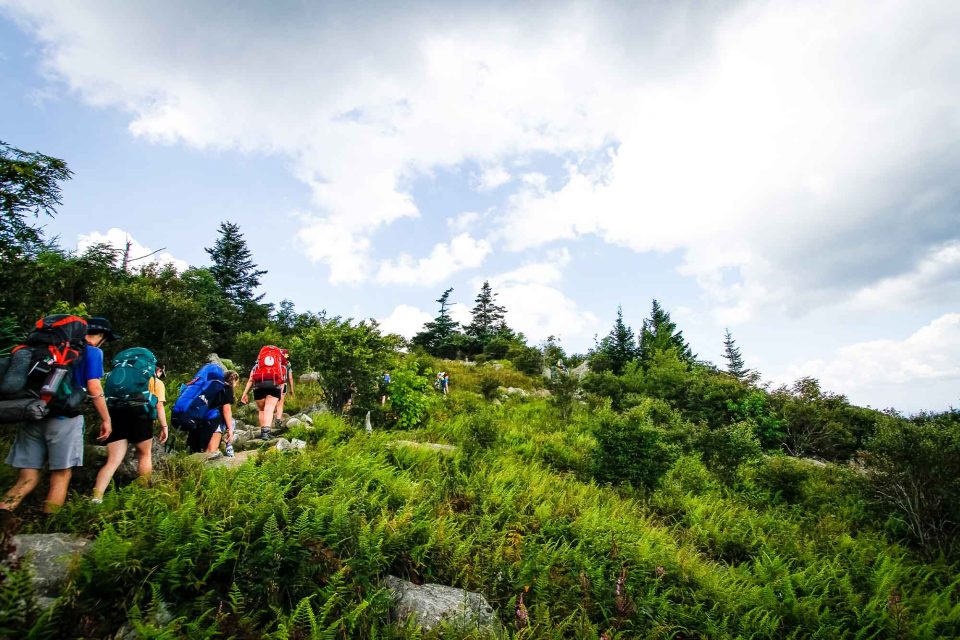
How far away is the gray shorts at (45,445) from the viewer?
3828 mm

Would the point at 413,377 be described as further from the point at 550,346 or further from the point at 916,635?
the point at 550,346

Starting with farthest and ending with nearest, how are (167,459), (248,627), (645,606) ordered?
(167,459)
(645,606)
(248,627)

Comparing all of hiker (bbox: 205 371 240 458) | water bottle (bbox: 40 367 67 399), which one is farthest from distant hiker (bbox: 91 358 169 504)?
hiker (bbox: 205 371 240 458)

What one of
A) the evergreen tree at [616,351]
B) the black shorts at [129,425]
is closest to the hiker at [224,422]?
the black shorts at [129,425]

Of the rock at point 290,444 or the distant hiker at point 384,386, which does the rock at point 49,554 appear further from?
the distant hiker at point 384,386

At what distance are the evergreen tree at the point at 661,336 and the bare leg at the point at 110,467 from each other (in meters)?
39.7

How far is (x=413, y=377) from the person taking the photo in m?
10.9

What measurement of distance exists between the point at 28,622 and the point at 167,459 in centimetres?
297

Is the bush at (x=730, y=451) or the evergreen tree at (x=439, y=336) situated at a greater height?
the evergreen tree at (x=439, y=336)

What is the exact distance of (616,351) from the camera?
3903cm

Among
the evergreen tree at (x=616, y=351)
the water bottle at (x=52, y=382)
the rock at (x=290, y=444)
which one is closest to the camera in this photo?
the water bottle at (x=52, y=382)

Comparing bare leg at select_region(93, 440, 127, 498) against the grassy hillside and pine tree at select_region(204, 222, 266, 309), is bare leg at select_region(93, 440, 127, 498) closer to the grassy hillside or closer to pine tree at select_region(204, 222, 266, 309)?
the grassy hillside

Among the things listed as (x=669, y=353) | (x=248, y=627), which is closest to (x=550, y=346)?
(x=669, y=353)

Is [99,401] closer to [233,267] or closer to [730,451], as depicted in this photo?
[730,451]
